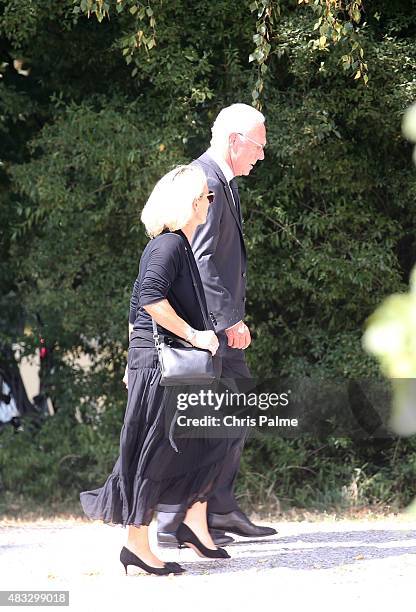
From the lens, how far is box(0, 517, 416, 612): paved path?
4.32 meters

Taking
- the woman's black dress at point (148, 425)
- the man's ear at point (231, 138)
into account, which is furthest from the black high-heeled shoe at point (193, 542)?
the man's ear at point (231, 138)

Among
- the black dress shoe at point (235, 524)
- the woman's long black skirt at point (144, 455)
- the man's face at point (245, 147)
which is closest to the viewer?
the woman's long black skirt at point (144, 455)

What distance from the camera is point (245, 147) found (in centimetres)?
562

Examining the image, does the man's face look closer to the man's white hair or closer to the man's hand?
the man's white hair

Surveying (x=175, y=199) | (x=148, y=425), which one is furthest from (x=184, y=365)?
(x=175, y=199)

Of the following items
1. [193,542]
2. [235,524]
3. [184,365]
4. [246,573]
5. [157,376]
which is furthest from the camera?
[235,524]

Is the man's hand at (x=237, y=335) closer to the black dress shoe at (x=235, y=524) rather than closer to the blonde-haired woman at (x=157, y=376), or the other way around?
the blonde-haired woman at (x=157, y=376)

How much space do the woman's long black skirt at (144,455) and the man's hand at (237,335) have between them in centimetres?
73

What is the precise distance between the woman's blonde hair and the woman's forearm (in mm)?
357

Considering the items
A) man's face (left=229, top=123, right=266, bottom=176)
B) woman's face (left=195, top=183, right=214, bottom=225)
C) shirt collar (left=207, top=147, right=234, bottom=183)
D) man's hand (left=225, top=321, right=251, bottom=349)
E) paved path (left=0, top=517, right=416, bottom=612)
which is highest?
man's face (left=229, top=123, right=266, bottom=176)

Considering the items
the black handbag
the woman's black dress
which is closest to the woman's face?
the woman's black dress

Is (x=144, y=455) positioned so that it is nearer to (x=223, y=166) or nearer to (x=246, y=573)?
(x=246, y=573)

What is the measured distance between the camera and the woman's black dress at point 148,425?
4754 millimetres

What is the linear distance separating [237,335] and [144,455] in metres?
0.96
